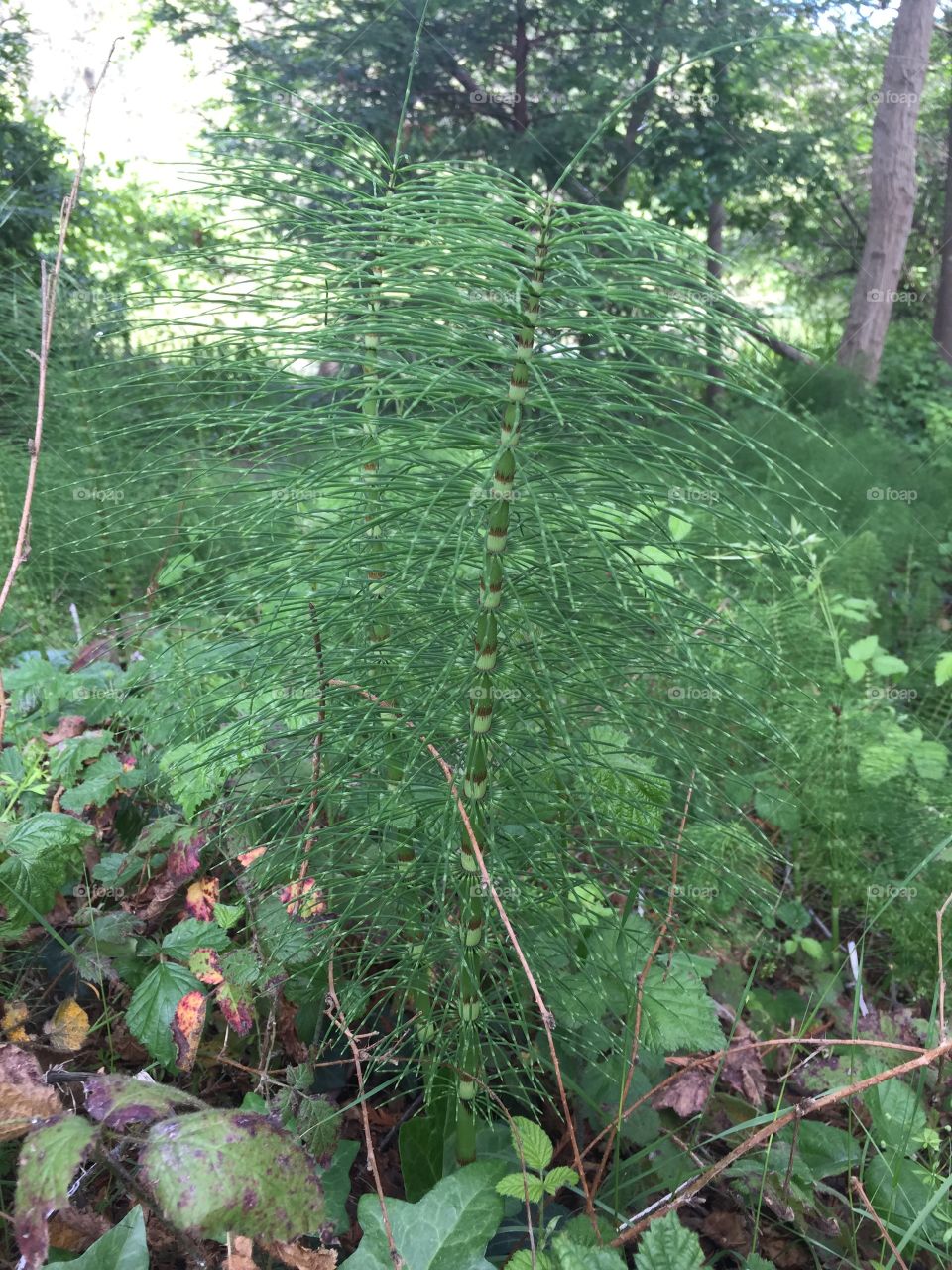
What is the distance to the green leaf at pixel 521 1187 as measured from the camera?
43.4 inches

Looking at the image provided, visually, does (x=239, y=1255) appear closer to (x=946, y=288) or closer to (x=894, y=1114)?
(x=894, y=1114)

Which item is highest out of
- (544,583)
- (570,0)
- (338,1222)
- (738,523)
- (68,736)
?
(570,0)

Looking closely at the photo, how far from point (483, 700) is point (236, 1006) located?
70 cm

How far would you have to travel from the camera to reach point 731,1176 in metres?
1.46

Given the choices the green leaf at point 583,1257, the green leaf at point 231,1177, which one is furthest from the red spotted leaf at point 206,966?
the green leaf at point 583,1257

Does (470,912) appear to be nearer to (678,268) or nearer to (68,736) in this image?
(678,268)

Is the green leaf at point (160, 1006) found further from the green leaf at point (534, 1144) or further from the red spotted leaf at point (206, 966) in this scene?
the green leaf at point (534, 1144)

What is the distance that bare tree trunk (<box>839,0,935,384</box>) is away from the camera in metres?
5.82

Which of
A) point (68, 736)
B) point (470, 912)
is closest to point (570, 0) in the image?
point (68, 736)

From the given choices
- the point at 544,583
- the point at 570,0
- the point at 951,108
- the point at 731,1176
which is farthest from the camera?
the point at 951,108

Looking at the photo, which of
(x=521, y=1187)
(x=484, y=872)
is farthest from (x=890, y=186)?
(x=521, y=1187)

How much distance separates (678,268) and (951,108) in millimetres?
9460

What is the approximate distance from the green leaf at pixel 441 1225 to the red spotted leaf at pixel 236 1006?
33cm

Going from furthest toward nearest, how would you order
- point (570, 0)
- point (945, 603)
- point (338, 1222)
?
point (570, 0) → point (945, 603) → point (338, 1222)
